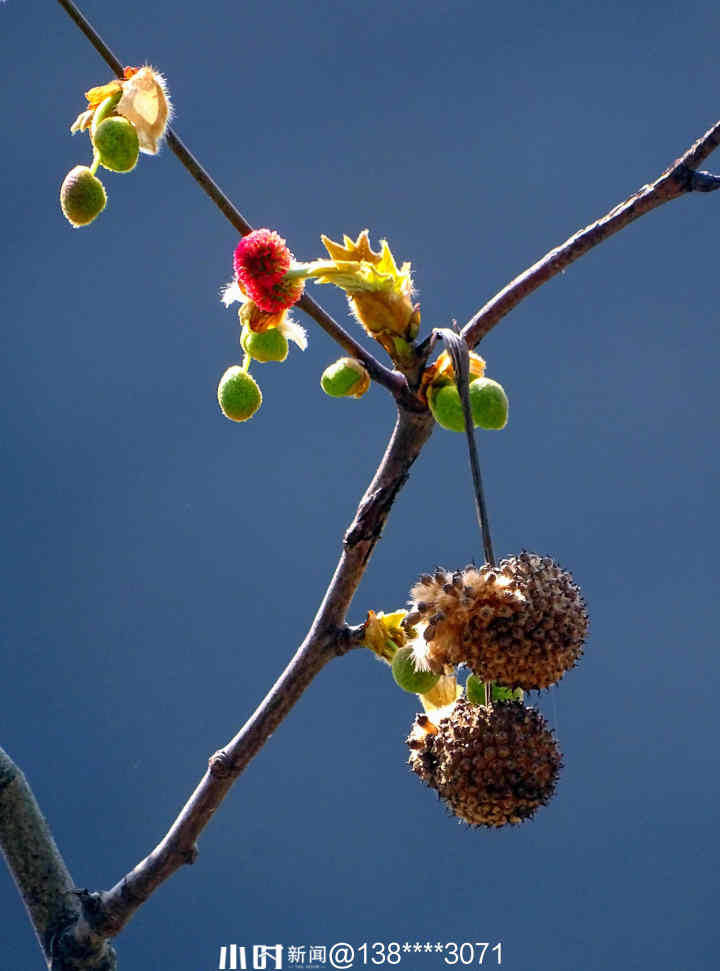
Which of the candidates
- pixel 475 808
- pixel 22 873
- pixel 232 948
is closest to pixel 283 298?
pixel 475 808

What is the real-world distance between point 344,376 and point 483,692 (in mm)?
194

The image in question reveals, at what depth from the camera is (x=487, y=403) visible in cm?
69

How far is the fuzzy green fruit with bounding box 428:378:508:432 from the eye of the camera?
68 cm

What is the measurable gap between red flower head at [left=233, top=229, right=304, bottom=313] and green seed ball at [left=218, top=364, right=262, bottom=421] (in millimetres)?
60

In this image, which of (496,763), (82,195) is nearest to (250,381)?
(82,195)

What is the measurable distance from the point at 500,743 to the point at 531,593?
7 cm

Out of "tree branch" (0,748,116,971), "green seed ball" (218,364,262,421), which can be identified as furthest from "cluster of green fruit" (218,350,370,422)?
"tree branch" (0,748,116,971)

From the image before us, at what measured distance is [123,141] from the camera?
716 millimetres

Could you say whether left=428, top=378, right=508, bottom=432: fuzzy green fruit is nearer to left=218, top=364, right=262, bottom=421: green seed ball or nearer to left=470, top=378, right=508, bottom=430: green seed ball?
left=470, top=378, right=508, bottom=430: green seed ball

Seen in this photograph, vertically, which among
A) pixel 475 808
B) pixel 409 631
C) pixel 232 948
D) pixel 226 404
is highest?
pixel 232 948

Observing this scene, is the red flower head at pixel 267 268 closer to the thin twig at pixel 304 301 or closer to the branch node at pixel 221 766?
the thin twig at pixel 304 301

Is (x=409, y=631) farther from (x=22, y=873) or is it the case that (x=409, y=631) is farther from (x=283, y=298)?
(x=22, y=873)

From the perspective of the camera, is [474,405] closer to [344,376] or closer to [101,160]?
[344,376]

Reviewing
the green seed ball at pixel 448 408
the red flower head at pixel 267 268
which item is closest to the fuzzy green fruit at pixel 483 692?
the green seed ball at pixel 448 408
